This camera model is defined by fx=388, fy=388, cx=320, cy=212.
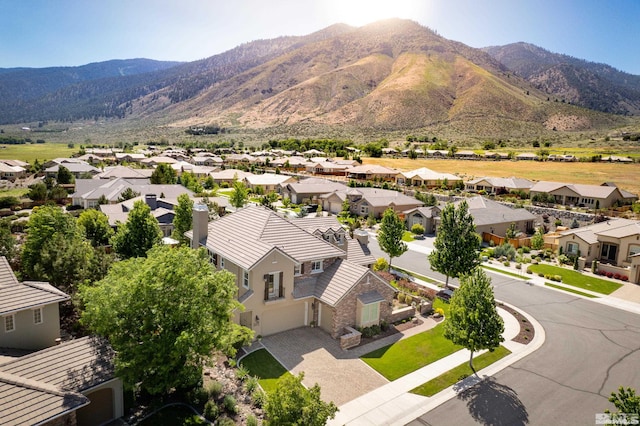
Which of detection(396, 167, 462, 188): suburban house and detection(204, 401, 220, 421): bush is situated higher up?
detection(396, 167, 462, 188): suburban house

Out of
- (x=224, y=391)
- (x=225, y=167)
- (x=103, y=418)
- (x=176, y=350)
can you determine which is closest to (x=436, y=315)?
(x=224, y=391)

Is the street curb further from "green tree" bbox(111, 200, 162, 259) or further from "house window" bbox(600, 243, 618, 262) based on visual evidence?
"green tree" bbox(111, 200, 162, 259)

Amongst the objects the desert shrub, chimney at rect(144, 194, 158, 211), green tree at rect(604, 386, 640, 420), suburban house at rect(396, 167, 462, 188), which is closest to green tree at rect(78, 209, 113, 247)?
chimney at rect(144, 194, 158, 211)

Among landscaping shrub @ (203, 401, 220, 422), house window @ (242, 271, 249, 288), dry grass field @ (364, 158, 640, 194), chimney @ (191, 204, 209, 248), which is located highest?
dry grass field @ (364, 158, 640, 194)

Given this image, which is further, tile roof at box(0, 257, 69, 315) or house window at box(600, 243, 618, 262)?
house window at box(600, 243, 618, 262)

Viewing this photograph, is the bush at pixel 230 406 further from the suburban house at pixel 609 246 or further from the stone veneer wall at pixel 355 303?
the suburban house at pixel 609 246

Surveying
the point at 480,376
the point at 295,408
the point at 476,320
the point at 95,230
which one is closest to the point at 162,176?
the point at 95,230

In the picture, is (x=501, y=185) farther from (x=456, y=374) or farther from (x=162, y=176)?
(x=162, y=176)

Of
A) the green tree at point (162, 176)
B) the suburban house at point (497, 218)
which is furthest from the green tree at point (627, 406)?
the green tree at point (162, 176)

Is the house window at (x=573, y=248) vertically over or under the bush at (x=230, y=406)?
over
